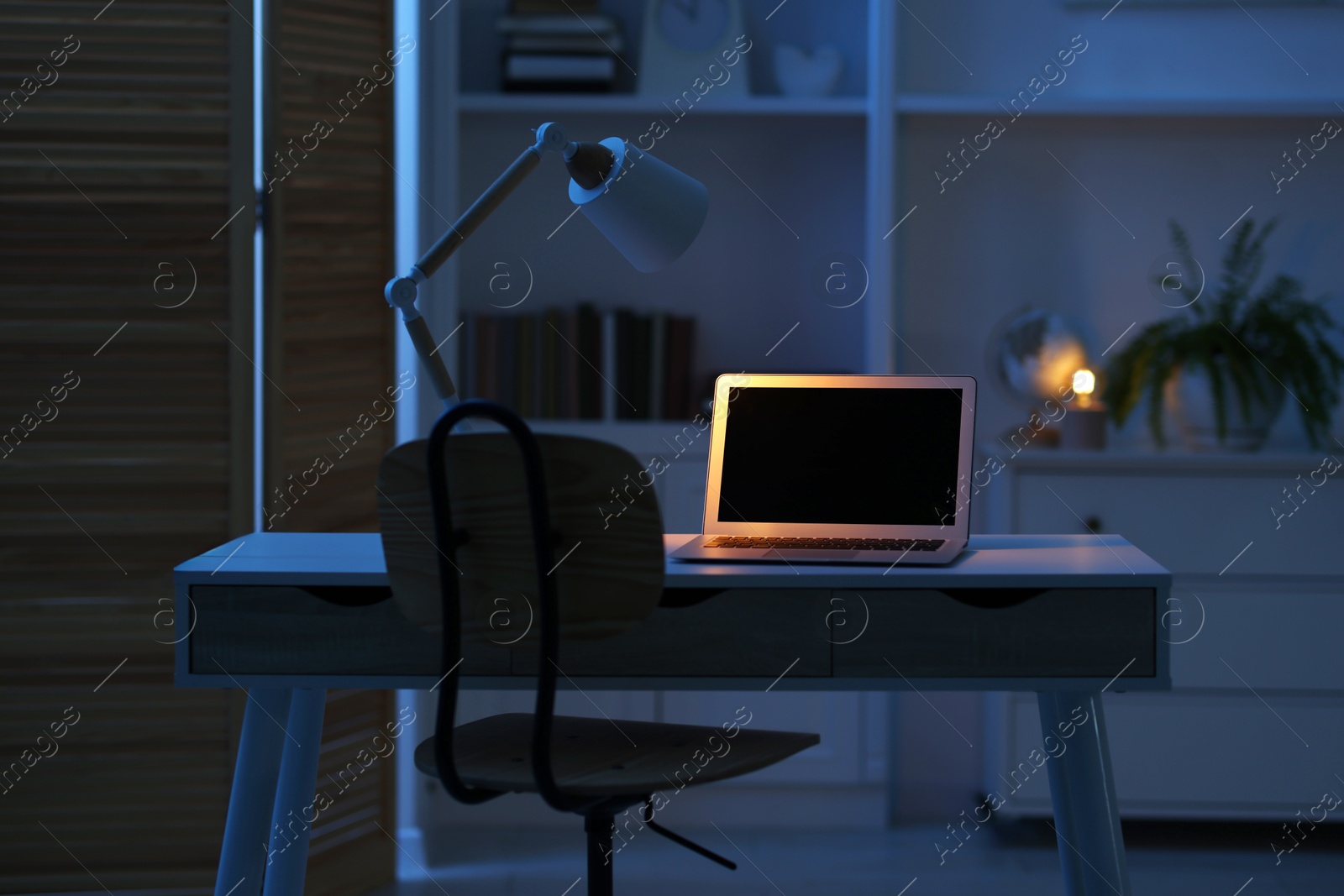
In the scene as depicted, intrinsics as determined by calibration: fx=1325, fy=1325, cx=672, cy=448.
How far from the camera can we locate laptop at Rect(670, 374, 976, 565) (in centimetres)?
179

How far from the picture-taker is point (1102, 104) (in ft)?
9.86

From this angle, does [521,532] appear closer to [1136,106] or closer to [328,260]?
[328,260]

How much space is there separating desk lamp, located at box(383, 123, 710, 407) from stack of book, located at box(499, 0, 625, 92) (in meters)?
1.30

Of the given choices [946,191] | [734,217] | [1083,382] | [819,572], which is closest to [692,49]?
[734,217]

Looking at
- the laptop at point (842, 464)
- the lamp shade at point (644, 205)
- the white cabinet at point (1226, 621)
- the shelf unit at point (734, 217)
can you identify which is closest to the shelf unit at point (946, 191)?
the shelf unit at point (734, 217)

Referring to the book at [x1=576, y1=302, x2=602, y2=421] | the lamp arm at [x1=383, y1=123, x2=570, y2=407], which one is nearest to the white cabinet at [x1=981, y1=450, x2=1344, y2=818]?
the book at [x1=576, y1=302, x2=602, y2=421]

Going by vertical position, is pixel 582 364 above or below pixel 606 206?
above

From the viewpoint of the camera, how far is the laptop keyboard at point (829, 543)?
1750mm

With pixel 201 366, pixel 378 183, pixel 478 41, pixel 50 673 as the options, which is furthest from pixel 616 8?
pixel 50 673

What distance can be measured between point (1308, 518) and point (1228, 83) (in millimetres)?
1070

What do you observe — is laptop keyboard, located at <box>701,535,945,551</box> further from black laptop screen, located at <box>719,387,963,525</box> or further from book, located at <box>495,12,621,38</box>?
book, located at <box>495,12,621,38</box>

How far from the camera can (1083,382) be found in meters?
2.96

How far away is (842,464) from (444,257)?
0.61 metres

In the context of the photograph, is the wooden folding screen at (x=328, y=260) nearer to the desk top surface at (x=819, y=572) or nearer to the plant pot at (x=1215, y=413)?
the desk top surface at (x=819, y=572)
